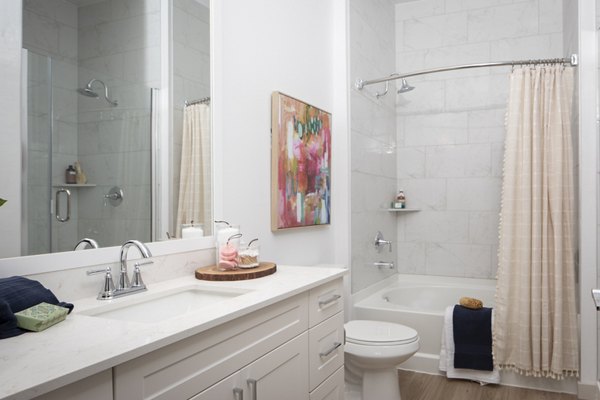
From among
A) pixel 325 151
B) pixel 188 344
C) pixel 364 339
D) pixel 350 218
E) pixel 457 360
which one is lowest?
pixel 457 360

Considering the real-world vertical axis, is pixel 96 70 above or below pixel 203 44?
below

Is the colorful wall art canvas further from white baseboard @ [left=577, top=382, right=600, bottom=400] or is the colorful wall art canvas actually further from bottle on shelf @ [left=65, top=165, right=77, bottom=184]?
white baseboard @ [left=577, top=382, right=600, bottom=400]

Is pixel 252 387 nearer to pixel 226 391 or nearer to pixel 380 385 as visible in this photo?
pixel 226 391

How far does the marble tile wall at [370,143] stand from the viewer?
313cm

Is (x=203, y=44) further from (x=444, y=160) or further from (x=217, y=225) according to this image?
(x=444, y=160)

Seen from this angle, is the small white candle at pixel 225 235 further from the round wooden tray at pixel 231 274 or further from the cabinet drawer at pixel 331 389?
the cabinet drawer at pixel 331 389

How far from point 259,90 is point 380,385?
1677 millimetres

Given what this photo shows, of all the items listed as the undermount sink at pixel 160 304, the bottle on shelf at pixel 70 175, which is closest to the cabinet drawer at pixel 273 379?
the undermount sink at pixel 160 304

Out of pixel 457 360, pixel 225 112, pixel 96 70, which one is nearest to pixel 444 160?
pixel 457 360

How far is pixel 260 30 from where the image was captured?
225 cm

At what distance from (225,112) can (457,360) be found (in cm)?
213

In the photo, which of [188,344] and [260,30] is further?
[260,30]

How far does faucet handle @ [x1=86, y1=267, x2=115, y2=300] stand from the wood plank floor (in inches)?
77.7

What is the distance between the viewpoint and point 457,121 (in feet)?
12.7
